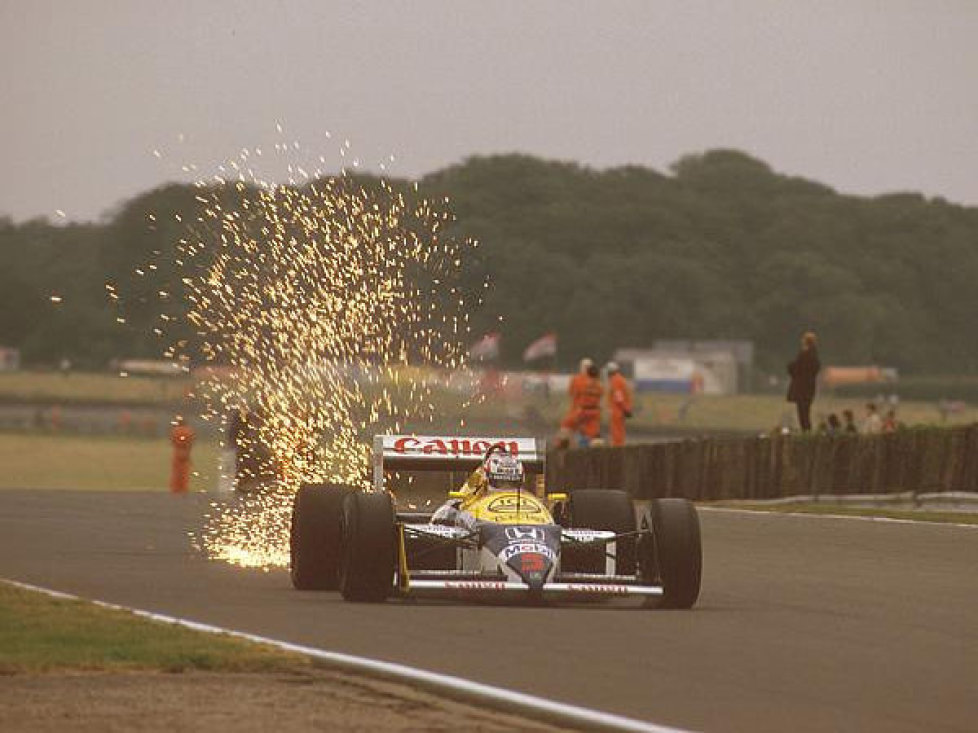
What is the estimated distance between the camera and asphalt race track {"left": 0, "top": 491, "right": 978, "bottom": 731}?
38.3 ft

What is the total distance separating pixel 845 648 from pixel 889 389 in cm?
11773

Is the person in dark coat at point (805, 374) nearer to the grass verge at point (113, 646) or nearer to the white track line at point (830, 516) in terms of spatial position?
the white track line at point (830, 516)

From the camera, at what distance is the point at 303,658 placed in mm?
12688

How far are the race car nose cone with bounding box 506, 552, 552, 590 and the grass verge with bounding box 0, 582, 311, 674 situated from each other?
239 cm

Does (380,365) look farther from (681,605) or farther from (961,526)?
(681,605)

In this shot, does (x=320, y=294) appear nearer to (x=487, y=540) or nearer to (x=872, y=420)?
(x=487, y=540)

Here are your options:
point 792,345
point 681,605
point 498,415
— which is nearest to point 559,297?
point 792,345

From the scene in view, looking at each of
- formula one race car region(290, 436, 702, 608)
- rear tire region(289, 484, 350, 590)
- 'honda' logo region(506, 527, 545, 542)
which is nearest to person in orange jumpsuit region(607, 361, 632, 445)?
formula one race car region(290, 436, 702, 608)

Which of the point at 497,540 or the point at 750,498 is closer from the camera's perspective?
the point at 497,540

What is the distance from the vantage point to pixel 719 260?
168250 millimetres

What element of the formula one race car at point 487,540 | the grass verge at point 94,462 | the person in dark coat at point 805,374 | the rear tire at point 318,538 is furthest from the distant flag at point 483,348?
the rear tire at point 318,538

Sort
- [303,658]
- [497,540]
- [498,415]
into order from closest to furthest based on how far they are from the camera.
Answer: [303,658], [497,540], [498,415]

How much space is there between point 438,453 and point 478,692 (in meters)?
6.80

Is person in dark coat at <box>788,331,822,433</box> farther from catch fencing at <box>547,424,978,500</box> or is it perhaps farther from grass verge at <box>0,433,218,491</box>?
grass verge at <box>0,433,218,491</box>
